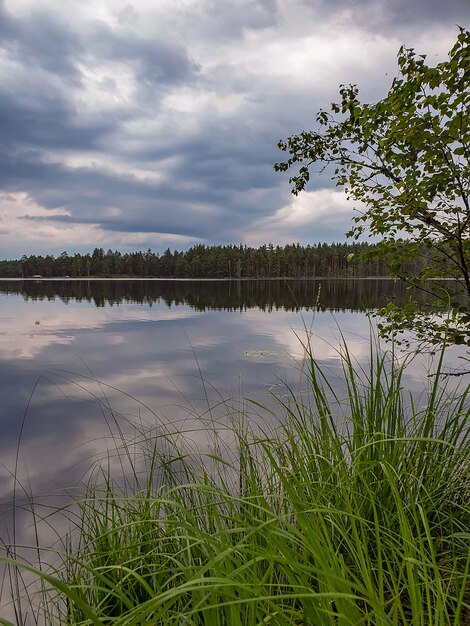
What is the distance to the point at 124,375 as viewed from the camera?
51.9 feet

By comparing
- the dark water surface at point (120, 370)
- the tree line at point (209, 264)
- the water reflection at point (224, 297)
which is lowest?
the dark water surface at point (120, 370)

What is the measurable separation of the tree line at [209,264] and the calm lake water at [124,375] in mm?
119440

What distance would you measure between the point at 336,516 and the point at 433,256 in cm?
368

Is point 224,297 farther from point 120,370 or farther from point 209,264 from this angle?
point 209,264

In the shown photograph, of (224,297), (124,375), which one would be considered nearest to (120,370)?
(124,375)

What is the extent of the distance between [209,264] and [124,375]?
472 ft

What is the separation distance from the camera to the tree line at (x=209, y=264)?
5965 inches

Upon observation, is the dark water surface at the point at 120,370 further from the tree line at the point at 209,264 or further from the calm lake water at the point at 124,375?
the tree line at the point at 209,264

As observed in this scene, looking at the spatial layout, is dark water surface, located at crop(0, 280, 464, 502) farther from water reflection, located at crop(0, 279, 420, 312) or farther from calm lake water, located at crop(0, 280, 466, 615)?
water reflection, located at crop(0, 279, 420, 312)

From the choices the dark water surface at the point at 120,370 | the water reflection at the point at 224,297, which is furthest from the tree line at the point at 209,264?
the dark water surface at the point at 120,370

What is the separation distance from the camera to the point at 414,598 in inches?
57.4

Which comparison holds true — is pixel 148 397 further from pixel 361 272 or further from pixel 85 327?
pixel 361 272

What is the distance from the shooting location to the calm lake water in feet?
25.8

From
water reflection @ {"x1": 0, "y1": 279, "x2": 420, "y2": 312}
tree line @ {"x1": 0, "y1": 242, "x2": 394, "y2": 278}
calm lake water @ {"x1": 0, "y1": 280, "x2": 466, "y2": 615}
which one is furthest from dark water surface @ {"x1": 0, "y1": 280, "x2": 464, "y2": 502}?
tree line @ {"x1": 0, "y1": 242, "x2": 394, "y2": 278}
